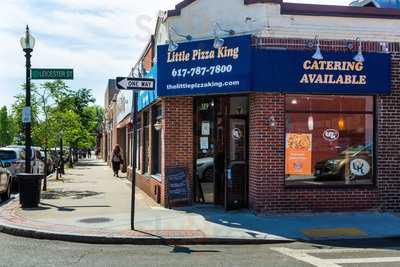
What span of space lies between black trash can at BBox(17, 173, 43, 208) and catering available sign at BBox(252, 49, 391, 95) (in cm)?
617

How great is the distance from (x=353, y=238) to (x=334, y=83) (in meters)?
3.87

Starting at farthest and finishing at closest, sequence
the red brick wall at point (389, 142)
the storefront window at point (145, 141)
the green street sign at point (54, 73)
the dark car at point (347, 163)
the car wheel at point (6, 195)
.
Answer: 1. the storefront window at point (145, 141)
2. the car wheel at point (6, 195)
3. the green street sign at point (54, 73)
4. the dark car at point (347, 163)
5. the red brick wall at point (389, 142)

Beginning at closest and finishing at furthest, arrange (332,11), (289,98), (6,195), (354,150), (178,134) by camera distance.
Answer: (332,11)
(289,98)
(354,150)
(178,134)
(6,195)

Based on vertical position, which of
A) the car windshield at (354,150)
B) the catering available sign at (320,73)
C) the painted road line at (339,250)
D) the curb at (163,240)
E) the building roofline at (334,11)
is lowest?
the painted road line at (339,250)

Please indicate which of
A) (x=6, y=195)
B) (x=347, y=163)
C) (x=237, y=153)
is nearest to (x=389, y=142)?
(x=347, y=163)

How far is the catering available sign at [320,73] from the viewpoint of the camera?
12609 millimetres

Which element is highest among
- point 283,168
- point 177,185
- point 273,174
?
point 283,168

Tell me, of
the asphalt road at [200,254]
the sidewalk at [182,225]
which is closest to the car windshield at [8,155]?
the sidewalk at [182,225]

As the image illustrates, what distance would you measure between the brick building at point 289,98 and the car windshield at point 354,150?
0.9 inches

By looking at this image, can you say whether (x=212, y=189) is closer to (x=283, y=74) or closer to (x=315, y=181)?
(x=315, y=181)

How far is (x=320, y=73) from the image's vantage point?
505 inches

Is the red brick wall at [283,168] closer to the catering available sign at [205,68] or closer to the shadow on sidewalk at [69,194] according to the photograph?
the catering available sign at [205,68]

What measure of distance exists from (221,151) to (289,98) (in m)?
2.23

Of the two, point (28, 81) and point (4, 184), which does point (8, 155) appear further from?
point (28, 81)
